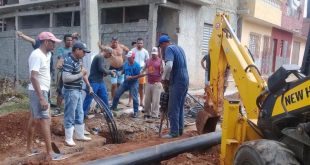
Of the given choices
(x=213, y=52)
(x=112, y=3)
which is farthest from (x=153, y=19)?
(x=213, y=52)

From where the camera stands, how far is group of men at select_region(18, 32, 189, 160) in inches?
206

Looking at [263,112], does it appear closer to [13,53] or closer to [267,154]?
[267,154]

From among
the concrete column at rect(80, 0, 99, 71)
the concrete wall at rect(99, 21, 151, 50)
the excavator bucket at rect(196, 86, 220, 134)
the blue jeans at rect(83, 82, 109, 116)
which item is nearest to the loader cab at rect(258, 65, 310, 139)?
the excavator bucket at rect(196, 86, 220, 134)

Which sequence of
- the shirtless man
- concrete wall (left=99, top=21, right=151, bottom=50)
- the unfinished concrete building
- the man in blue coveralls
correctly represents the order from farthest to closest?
the unfinished concrete building < concrete wall (left=99, top=21, right=151, bottom=50) < the shirtless man < the man in blue coveralls

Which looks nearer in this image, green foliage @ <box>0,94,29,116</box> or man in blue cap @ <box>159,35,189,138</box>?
man in blue cap @ <box>159,35,189,138</box>

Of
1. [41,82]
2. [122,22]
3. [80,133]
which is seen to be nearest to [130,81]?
[80,133]

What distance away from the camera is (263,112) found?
3.55 metres

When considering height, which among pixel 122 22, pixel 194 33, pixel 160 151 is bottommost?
pixel 160 151

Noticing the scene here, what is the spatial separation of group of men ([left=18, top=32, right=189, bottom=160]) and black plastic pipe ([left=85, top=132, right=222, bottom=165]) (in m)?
1.21

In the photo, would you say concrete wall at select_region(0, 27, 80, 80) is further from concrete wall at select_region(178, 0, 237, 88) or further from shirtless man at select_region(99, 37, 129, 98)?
shirtless man at select_region(99, 37, 129, 98)

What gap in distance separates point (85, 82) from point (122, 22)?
6784 mm

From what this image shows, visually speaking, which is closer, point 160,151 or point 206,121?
point 160,151

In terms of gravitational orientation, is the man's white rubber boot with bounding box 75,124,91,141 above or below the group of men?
below

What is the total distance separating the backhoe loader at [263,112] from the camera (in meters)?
2.90
